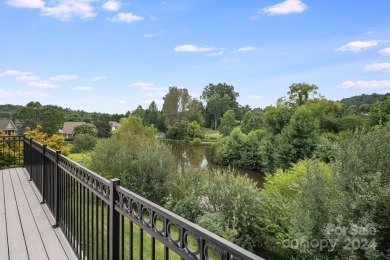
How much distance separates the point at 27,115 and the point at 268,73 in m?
36.0

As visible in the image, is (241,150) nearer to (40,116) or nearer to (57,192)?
(57,192)

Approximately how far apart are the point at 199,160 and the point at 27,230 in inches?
1153

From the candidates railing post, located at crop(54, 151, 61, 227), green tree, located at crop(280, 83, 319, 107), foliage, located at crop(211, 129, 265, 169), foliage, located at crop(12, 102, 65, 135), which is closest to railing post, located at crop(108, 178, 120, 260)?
railing post, located at crop(54, 151, 61, 227)

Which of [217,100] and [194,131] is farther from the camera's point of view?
[217,100]

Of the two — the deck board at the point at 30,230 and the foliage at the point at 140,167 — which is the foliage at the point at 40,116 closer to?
the foliage at the point at 140,167

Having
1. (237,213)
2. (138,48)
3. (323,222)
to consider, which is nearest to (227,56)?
(138,48)

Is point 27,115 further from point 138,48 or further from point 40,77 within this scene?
point 138,48

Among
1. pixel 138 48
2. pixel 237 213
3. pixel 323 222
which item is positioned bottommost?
pixel 237 213

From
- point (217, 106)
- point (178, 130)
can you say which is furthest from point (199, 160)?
point (217, 106)

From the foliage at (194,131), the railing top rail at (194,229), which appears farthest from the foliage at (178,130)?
the railing top rail at (194,229)

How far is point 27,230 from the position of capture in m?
3.30

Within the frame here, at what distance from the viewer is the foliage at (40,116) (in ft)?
135

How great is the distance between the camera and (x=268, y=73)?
26578mm

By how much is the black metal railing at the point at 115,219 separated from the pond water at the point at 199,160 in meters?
13.8
